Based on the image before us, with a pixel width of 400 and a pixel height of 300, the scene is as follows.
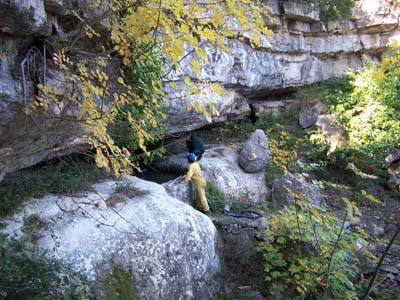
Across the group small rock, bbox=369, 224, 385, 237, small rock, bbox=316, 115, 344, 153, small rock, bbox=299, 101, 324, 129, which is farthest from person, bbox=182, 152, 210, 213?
small rock, bbox=299, 101, 324, 129

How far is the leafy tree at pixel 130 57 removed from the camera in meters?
2.89

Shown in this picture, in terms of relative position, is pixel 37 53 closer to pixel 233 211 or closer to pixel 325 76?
pixel 233 211

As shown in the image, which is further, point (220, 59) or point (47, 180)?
point (220, 59)

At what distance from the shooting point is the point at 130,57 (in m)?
4.26

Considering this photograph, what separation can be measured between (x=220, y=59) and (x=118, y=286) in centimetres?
620

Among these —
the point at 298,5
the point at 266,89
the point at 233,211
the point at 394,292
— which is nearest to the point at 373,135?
the point at 266,89

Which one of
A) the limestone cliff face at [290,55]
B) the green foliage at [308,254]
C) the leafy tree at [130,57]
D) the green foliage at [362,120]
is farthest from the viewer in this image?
the green foliage at [362,120]

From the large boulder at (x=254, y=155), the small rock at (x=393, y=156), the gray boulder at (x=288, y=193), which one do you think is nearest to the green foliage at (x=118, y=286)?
the gray boulder at (x=288, y=193)

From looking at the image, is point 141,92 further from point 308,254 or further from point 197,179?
point 308,254

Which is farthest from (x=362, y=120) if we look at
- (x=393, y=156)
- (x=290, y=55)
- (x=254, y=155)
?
(x=254, y=155)

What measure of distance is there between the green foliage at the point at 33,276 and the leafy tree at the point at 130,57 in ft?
4.32

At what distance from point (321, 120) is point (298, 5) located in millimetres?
3874

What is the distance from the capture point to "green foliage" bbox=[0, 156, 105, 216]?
4898 mm

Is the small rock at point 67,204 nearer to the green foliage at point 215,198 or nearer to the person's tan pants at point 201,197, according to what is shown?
the person's tan pants at point 201,197
